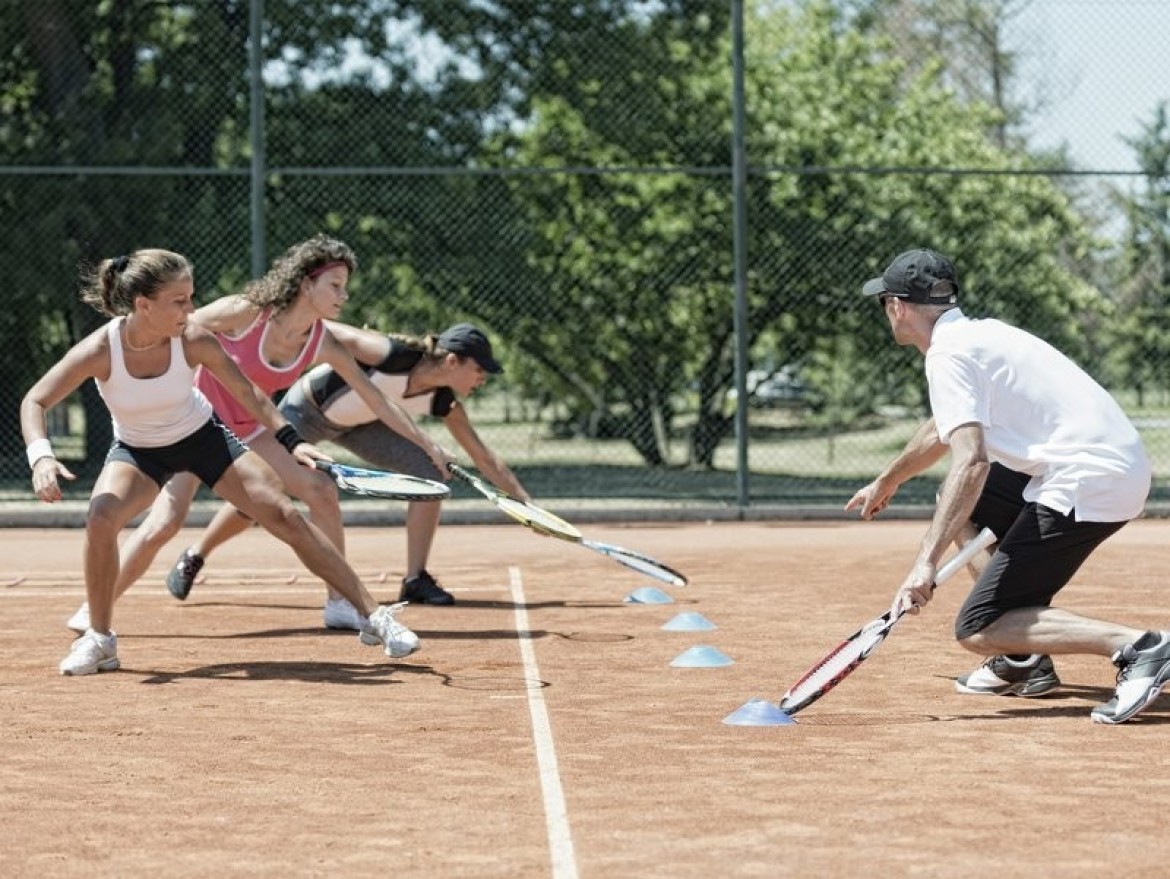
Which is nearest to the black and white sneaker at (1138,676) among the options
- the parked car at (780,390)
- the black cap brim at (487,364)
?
the black cap brim at (487,364)

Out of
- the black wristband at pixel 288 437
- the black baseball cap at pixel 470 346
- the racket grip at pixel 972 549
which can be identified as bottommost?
the racket grip at pixel 972 549

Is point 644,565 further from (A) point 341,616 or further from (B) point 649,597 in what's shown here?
(A) point 341,616

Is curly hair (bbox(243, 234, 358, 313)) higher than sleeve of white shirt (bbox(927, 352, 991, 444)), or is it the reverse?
curly hair (bbox(243, 234, 358, 313))

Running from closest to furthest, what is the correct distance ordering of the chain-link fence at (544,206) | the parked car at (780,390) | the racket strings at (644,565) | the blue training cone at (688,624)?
the blue training cone at (688,624) → the racket strings at (644,565) → the chain-link fence at (544,206) → the parked car at (780,390)

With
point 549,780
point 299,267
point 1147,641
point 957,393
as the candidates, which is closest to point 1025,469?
point 957,393

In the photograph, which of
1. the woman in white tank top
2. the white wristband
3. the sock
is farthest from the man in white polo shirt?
the white wristband

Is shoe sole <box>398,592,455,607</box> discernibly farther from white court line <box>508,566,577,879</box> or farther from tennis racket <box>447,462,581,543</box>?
white court line <box>508,566,577,879</box>

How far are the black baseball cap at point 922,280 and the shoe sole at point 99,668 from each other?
3.29m

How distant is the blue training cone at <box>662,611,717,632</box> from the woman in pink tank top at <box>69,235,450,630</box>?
125 cm

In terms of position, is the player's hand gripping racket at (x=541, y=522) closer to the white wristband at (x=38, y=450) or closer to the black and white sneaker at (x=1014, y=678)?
the white wristband at (x=38, y=450)

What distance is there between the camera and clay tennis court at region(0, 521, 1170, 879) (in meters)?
4.53

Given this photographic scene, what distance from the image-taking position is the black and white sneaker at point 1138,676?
604 cm

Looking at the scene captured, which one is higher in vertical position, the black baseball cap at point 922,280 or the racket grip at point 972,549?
the black baseball cap at point 922,280

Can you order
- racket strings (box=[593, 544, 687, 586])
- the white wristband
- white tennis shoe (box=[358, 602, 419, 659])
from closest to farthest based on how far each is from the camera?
1. the white wristband
2. white tennis shoe (box=[358, 602, 419, 659])
3. racket strings (box=[593, 544, 687, 586])
